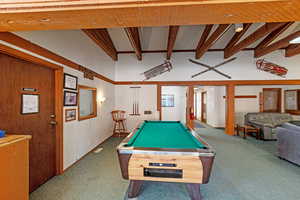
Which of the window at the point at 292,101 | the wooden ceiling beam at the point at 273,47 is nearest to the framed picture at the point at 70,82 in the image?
the wooden ceiling beam at the point at 273,47

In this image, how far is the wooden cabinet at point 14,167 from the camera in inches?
51.1

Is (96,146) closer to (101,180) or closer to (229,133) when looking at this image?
(101,180)

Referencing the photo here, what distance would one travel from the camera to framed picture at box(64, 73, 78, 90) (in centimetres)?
285

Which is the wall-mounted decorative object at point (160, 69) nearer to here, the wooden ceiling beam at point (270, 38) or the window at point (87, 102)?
the window at point (87, 102)

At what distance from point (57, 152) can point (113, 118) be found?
2959mm

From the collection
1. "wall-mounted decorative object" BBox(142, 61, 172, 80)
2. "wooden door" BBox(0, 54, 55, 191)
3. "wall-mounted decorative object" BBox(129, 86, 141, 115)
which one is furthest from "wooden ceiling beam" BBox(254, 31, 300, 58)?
"wooden door" BBox(0, 54, 55, 191)

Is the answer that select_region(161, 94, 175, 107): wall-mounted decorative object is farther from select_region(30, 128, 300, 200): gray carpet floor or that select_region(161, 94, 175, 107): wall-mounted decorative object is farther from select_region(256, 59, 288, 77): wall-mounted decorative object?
select_region(30, 128, 300, 200): gray carpet floor

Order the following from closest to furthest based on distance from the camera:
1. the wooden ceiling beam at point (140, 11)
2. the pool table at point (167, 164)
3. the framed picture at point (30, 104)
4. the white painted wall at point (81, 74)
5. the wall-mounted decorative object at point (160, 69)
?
the wooden ceiling beam at point (140, 11), the pool table at point (167, 164), the framed picture at point (30, 104), the white painted wall at point (81, 74), the wall-mounted decorative object at point (160, 69)

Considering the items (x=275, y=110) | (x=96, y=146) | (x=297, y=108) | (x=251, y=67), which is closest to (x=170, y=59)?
(x=251, y=67)

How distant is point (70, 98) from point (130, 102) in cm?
321

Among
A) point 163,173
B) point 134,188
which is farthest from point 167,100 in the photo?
point 163,173

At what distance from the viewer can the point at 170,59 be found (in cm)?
602

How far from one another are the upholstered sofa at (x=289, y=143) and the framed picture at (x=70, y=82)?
16.2 ft

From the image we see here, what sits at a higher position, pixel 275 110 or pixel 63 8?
pixel 63 8
